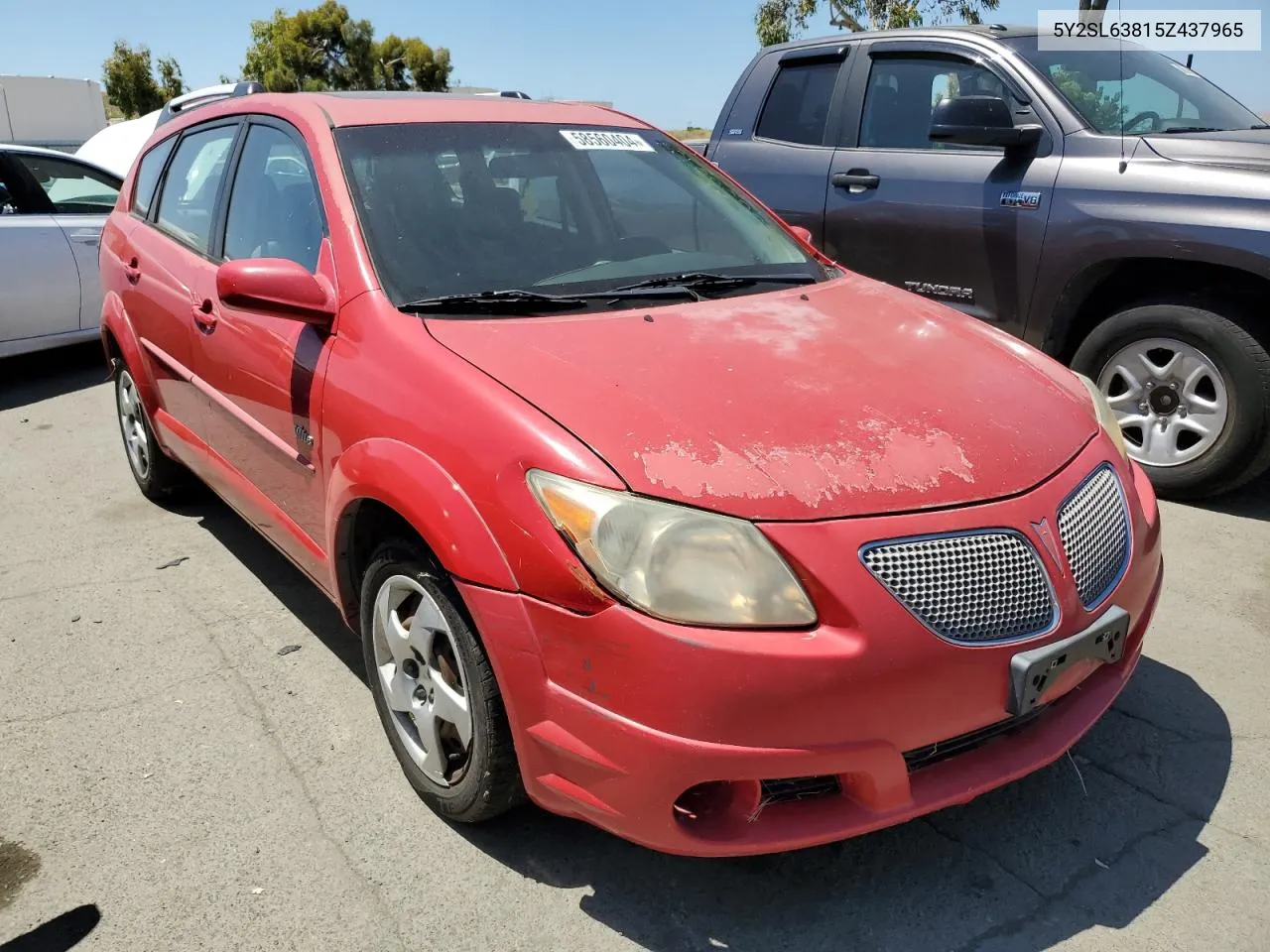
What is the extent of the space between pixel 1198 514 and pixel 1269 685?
144cm

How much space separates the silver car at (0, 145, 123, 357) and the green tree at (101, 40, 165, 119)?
53.9m

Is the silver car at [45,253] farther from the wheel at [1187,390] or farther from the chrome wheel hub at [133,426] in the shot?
the wheel at [1187,390]

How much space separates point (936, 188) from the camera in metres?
4.93

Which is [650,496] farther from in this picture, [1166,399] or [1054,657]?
[1166,399]

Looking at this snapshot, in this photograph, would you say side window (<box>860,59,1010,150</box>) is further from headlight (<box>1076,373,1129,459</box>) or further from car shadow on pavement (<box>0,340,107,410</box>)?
car shadow on pavement (<box>0,340,107,410</box>)

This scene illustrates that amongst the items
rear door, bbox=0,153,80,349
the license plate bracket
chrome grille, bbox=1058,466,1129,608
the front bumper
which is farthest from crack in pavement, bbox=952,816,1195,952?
rear door, bbox=0,153,80,349

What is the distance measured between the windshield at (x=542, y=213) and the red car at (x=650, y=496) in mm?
13

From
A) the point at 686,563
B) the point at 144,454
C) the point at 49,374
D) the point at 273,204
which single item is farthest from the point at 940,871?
the point at 49,374

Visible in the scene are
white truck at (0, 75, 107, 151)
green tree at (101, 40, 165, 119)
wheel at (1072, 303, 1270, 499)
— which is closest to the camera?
wheel at (1072, 303, 1270, 499)

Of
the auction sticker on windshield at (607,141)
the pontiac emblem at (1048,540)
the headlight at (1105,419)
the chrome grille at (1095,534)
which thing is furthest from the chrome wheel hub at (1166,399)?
the pontiac emblem at (1048,540)

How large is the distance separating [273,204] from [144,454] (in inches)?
72.2

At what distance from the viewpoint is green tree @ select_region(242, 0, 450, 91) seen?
56281 mm

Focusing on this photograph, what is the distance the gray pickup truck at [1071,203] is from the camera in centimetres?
413

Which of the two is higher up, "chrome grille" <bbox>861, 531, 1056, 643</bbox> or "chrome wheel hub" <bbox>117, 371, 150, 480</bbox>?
"chrome grille" <bbox>861, 531, 1056, 643</bbox>
